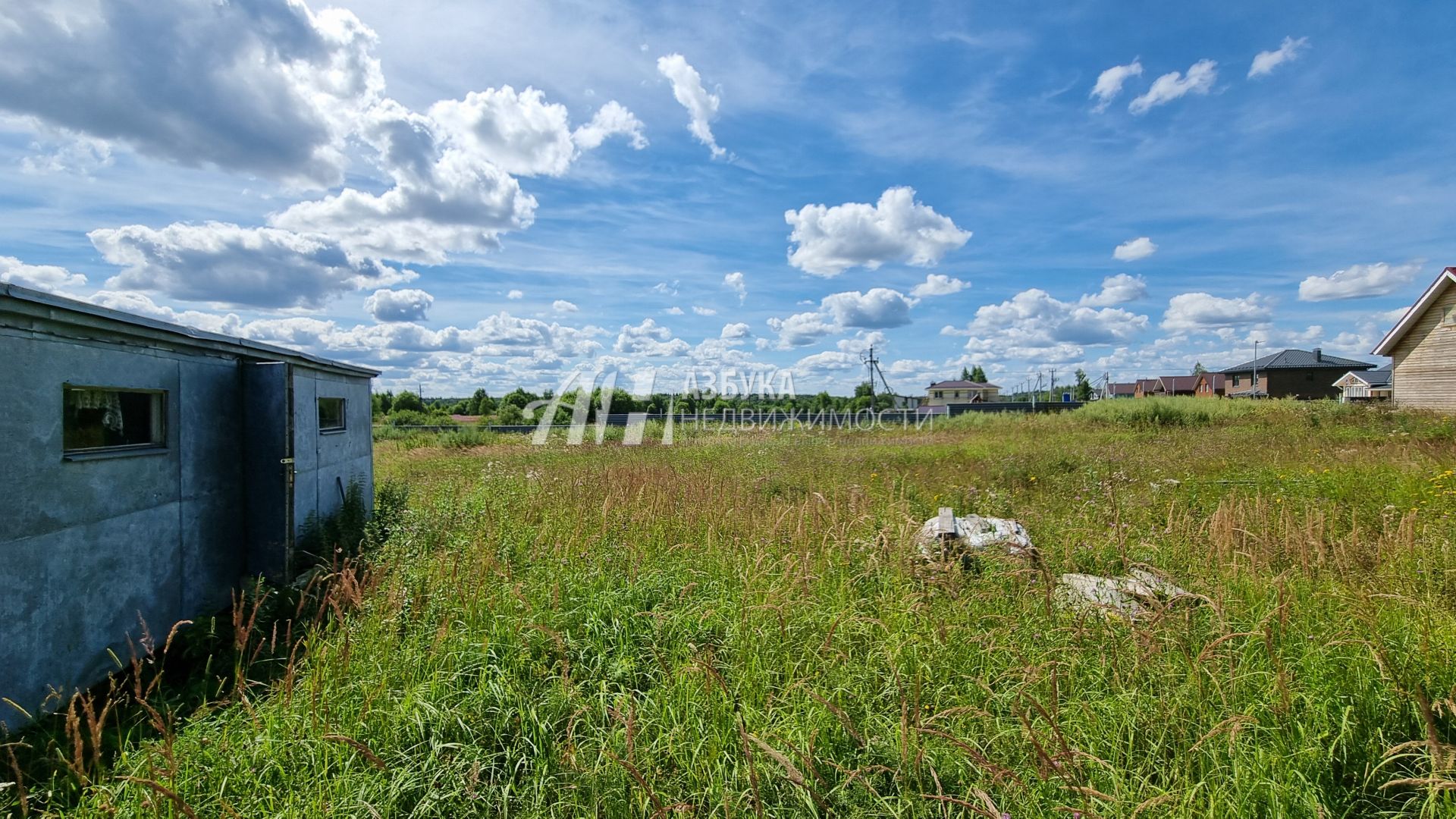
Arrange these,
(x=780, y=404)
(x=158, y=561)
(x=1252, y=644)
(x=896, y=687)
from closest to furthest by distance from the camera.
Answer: (x=896, y=687), (x=1252, y=644), (x=158, y=561), (x=780, y=404)

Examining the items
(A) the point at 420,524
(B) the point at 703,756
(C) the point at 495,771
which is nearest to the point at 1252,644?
(B) the point at 703,756

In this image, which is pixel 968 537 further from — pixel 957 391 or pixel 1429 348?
pixel 957 391

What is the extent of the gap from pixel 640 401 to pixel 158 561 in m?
34.7

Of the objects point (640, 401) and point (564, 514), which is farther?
point (640, 401)

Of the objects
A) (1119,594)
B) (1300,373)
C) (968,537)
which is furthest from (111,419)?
(1300,373)

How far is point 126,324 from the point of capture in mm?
4469

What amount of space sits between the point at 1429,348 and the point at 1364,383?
104 ft

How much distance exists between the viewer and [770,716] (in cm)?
267

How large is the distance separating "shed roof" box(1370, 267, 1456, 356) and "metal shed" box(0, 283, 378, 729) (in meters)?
30.1

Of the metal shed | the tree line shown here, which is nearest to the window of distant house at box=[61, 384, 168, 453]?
the metal shed

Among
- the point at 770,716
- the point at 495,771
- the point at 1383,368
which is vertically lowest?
the point at 495,771

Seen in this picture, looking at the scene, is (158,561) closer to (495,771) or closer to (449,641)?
(449,641)

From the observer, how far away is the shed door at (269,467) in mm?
5945


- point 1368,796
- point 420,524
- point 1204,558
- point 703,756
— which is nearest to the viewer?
point 1368,796
